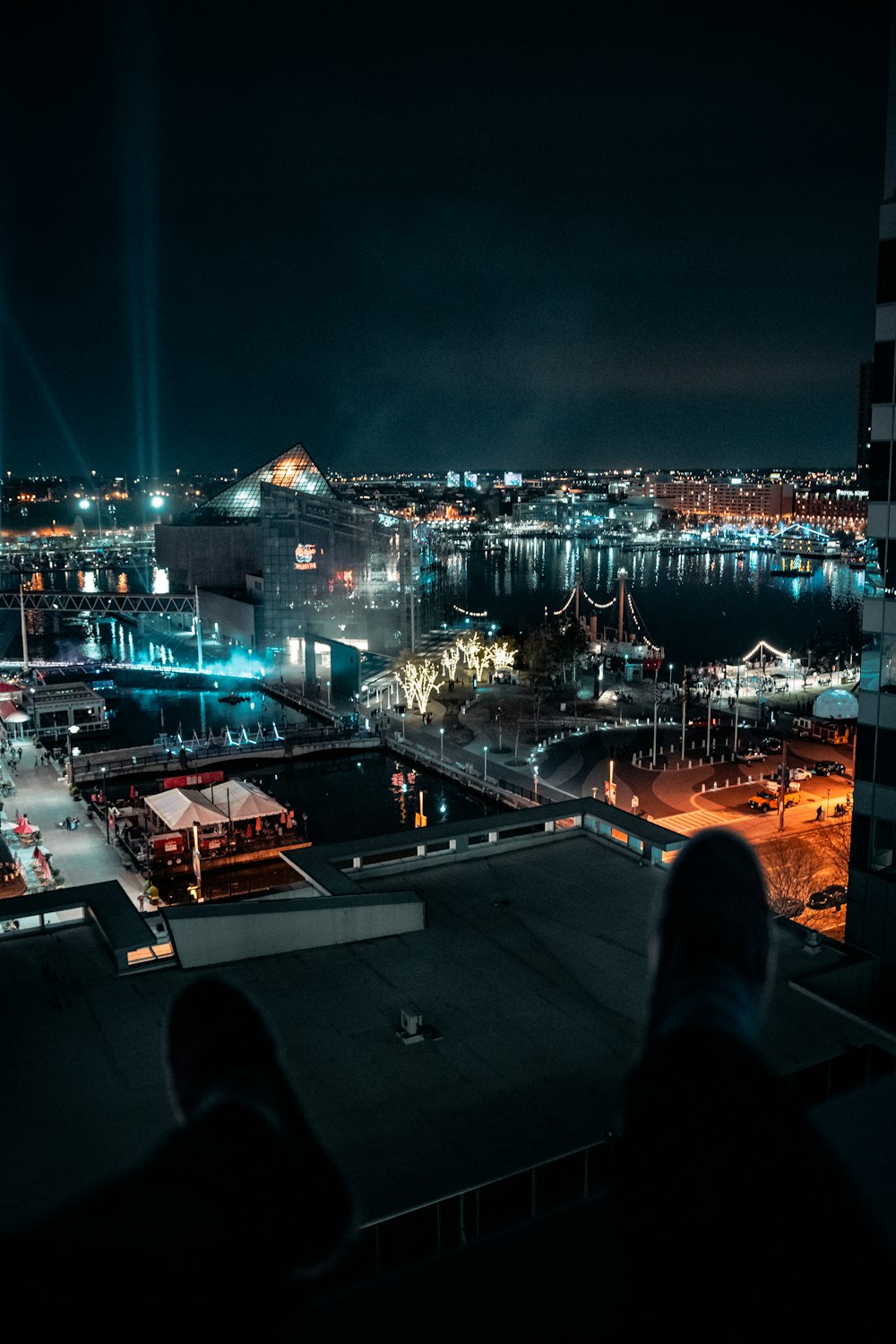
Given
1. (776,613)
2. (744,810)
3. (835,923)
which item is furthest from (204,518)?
(835,923)

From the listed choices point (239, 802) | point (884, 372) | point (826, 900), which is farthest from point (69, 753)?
point (884, 372)

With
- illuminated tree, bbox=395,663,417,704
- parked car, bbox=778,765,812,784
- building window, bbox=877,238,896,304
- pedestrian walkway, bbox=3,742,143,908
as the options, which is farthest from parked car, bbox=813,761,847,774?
building window, bbox=877,238,896,304

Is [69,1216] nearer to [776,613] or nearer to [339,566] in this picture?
[339,566]

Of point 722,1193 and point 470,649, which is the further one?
point 470,649

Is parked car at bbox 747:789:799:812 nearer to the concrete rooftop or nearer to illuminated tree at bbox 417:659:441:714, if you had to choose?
illuminated tree at bbox 417:659:441:714

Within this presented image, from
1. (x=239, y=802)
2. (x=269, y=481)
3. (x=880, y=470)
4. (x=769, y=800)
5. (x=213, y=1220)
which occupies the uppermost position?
(x=269, y=481)

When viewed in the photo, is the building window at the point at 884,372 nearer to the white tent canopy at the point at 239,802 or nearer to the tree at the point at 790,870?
the tree at the point at 790,870

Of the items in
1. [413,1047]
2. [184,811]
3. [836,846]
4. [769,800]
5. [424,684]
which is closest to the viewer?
[413,1047]

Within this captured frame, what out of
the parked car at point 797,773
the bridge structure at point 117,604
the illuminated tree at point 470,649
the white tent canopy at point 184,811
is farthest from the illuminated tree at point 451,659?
the white tent canopy at point 184,811

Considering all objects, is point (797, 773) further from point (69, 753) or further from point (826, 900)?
point (69, 753)
